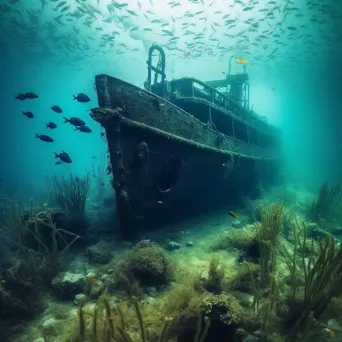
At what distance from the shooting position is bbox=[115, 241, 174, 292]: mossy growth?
14.4ft

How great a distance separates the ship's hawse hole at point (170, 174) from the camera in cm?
704

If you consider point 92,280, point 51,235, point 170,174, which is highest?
point 170,174

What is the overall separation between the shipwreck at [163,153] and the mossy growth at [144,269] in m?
1.65

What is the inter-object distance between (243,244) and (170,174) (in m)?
3.01

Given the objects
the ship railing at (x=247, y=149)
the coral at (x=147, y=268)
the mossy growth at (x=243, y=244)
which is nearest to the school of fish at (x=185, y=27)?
the ship railing at (x=247, y=149)

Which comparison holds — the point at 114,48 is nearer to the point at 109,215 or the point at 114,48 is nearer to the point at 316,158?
the point at 109,215

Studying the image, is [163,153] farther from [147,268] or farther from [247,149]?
[247,149]

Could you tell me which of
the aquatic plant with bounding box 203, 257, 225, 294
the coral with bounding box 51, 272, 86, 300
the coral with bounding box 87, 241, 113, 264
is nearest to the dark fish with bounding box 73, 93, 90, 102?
the coral with bounding box 87, 241, 113, 264

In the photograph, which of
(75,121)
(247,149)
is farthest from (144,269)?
(247,149)

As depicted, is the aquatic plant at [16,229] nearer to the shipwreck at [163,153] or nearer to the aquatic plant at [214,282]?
the shipwreck at [163,153]

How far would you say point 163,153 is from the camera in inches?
263

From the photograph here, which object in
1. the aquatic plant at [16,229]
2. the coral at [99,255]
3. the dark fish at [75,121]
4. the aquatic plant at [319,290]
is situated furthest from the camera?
the dark fish at [75,121]

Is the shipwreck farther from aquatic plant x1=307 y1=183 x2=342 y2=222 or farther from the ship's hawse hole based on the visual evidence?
aquatic plant x1=307 y1=183 x2=342 y2=222

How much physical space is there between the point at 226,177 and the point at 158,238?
13.9 ft
